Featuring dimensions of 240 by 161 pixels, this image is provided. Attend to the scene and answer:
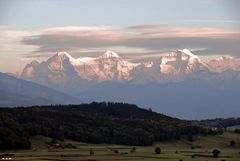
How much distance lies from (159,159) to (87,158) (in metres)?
15.3

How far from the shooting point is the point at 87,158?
160m

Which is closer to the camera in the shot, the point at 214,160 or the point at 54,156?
the point at 214,160

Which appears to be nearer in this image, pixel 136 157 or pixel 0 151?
pixel 136 157

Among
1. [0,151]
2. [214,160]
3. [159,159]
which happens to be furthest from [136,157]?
[0,151]

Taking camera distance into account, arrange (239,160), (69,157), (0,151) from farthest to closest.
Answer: (0,151), (69,157), (239,160)

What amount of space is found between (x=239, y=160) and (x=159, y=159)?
1724 cm

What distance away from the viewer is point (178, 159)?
160 m

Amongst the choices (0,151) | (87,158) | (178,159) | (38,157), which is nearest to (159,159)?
(178,159)

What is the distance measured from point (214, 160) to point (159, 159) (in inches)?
A: 459

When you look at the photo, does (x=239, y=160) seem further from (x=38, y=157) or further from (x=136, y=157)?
(x=38, y=157)

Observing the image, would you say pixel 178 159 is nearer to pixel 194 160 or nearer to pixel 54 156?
pixel 194 160

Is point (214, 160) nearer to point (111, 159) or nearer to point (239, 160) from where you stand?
point (239, 160)

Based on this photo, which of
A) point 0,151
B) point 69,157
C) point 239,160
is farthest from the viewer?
point 0,151

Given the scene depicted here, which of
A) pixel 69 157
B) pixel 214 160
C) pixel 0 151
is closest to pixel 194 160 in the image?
pixel 214 160
